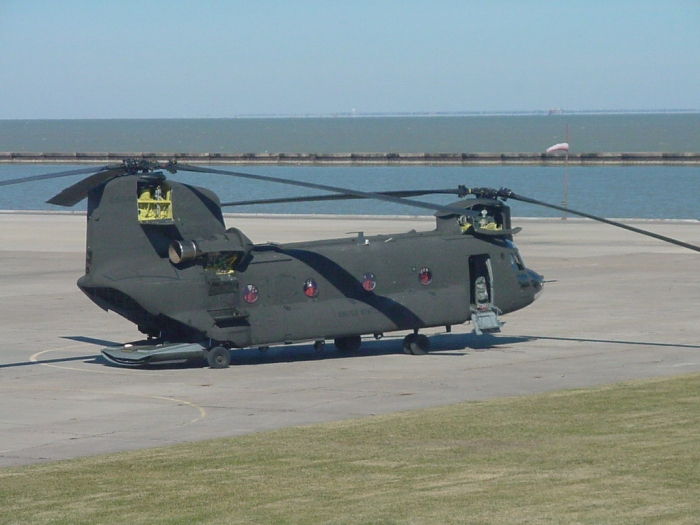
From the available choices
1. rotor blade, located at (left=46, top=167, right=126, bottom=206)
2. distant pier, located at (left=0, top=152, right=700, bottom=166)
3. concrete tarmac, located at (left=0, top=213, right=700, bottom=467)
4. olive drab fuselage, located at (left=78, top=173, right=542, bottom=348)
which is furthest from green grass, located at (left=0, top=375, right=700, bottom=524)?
distant pier, located at (left=0, top=152, right=700, bottom=166)

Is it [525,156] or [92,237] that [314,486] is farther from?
[525,156]

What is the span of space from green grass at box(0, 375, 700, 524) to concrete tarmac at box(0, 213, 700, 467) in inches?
67.8

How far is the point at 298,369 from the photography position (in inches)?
958

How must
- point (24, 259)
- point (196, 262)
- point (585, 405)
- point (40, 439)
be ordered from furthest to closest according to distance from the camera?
1. point (24, 259)
2. point (196, 262)
3. point (585, 405)
4. point (40, 439)

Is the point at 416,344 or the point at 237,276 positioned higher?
the point at 237,276

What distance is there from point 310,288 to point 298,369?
1714 millimetres

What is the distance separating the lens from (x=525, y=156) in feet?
524

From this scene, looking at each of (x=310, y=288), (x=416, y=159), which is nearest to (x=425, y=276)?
(x=310, y=288)

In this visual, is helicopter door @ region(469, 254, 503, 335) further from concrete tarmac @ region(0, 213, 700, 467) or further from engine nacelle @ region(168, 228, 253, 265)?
engine nacelle @ region(168, 228, 253, 265)

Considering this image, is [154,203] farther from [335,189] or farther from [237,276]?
[335,189]

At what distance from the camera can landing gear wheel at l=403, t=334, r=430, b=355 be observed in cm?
2611

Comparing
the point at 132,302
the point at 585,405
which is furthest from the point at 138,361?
the point at 585,405

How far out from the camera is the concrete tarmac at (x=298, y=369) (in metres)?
18.7

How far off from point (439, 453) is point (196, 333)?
9.71m
